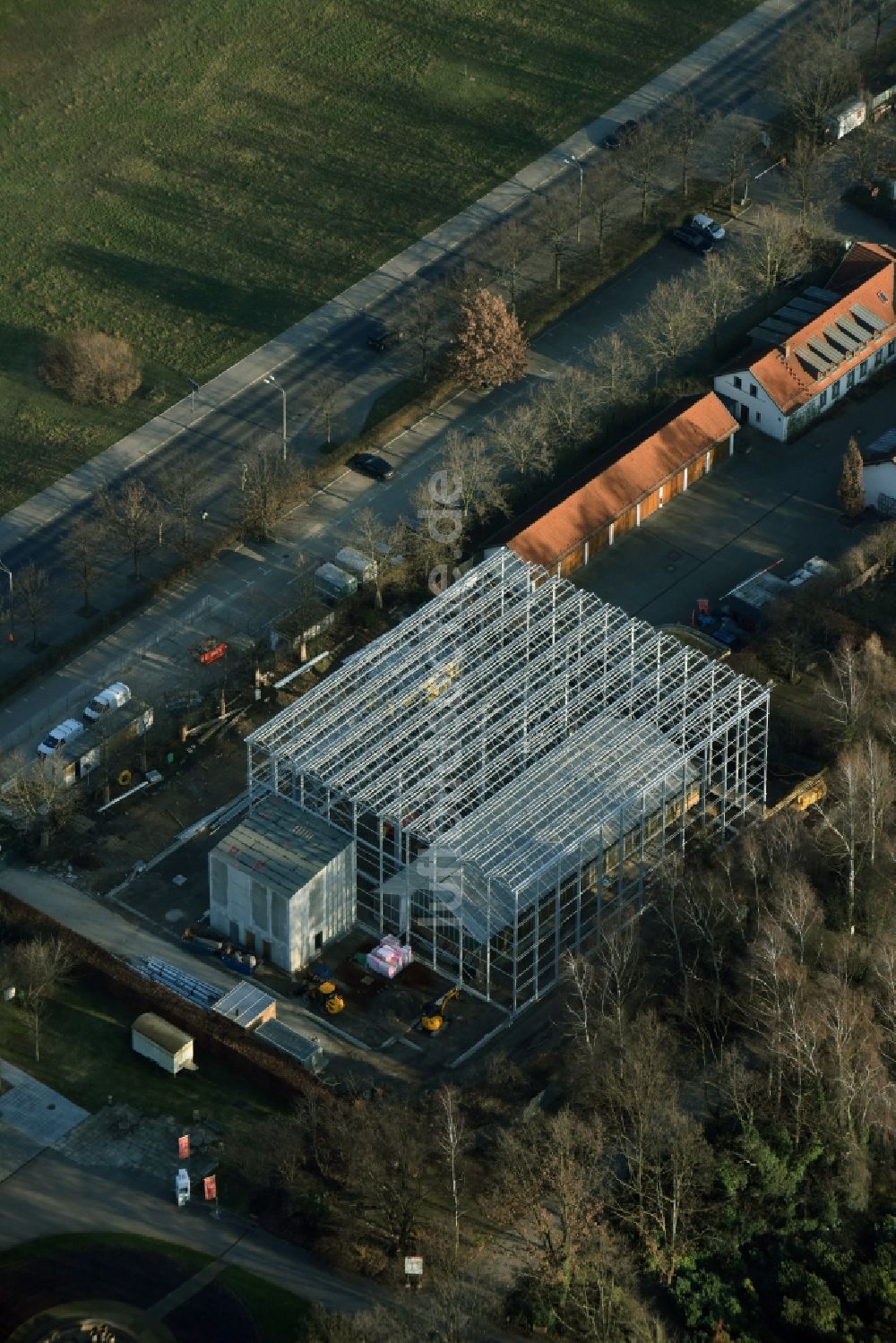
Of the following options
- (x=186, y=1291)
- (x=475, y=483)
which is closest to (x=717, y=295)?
(x=475, y=483)

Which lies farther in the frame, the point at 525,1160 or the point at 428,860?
the point at 428,860

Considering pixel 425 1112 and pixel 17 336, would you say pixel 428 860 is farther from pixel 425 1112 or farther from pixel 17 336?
pixel 17 336

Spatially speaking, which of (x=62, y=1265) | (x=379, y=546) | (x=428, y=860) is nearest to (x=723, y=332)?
(x=379, y=546)

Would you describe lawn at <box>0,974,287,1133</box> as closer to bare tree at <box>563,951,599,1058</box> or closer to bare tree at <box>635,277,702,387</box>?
bare tree at <box>563,951,599,1058</box>

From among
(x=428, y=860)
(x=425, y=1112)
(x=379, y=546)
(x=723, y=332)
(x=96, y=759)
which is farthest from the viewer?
(x=723, y=332)

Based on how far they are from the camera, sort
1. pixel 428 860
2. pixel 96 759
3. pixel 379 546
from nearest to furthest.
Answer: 1. pixel 428 860
2. pixel 96 759
3. pixel 379 546

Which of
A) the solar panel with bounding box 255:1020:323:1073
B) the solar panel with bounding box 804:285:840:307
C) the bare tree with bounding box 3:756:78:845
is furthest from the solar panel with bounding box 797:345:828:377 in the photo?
the solar panel with bounding box 255:1020:323:1073

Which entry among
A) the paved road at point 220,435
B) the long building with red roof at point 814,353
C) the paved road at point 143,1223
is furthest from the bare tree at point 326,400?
the paved road at point 143,1223

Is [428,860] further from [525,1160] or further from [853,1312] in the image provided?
[853,1312]
